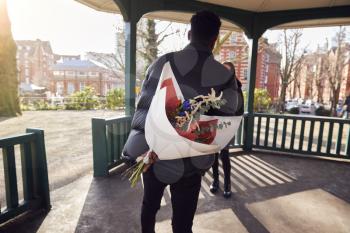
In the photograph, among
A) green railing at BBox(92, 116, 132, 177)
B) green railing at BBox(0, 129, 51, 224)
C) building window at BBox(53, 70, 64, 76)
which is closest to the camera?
green railing at BBox(0, 129, 51, 224)

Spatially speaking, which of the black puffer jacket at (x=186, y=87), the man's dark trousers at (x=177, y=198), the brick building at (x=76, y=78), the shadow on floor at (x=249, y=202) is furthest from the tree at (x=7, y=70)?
the brick building at (x=76, y=78)

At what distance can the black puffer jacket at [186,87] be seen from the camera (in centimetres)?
151

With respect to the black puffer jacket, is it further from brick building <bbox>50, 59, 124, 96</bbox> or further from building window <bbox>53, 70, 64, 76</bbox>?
building window <bbox>53, 70, 64, 76</bbox>

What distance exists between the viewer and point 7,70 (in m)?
13.2

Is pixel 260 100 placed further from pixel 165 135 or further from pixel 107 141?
pixel 165 135

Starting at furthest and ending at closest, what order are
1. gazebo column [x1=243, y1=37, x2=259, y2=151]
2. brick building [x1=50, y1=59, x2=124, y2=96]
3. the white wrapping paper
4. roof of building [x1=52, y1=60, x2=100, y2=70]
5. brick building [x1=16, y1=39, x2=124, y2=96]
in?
roof of building [x1=52, y1=60, x2=100, y2=70]
brick building [x1=50, y1=59, x2=124, y2=96]
brick building [x1=16, y1=39, x2=124, y2=96]
gazebo column [x1=243, y1=37, x2=259, y2=151]
the white wrapping paper

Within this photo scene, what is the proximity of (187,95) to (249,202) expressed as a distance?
2.51 metres

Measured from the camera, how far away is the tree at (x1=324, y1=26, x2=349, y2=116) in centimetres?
2231

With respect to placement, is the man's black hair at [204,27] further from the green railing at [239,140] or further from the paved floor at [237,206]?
the green railing at [239,140]

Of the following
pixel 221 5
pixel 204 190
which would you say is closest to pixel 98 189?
pixel 204 190

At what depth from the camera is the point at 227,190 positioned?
3566mm

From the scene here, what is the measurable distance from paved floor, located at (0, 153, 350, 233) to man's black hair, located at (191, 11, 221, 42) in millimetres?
2033

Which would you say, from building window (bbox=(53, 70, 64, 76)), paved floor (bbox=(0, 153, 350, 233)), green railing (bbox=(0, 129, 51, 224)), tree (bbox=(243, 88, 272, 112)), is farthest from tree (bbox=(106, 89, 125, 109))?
building window (bbox=(53, 70, 64, 76))

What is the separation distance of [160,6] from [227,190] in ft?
10.8
